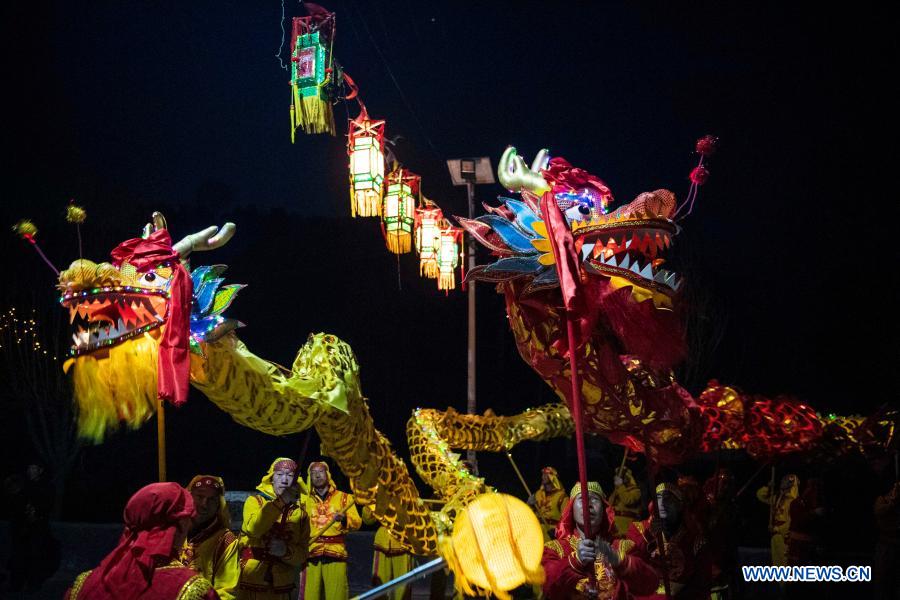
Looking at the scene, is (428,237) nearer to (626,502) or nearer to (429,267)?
(429,267)

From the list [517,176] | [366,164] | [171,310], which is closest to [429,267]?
[366,164]

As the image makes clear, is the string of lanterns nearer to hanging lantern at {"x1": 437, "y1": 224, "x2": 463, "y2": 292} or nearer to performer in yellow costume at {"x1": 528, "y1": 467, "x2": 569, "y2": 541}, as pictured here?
hanging lantern at {"x1": 437, "y1": 224, "x2": 463, "y2": 292}

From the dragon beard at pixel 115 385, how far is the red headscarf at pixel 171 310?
0.34 feet

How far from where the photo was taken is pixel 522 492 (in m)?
14.7

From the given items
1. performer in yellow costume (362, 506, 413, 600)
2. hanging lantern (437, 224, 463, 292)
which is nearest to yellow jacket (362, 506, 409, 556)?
performer in yellow costume (362, 506, 413, 600)

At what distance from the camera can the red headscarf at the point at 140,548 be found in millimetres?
2918

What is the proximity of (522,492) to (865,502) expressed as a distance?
576 cm

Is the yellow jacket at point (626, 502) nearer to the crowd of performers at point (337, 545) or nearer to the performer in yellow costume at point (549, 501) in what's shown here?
the performer in yellow costume at point (549, 501)

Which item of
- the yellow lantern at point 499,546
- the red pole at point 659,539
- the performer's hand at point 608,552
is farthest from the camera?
the red pole at point 659,539

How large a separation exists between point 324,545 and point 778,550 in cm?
576

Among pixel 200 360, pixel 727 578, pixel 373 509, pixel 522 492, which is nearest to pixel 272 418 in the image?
pixel 200 360

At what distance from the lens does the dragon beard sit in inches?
147

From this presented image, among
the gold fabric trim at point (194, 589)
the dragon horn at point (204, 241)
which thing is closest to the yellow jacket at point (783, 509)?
the dragon horn at point (204, 241)

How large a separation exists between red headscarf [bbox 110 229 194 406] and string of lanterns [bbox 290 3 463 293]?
3.24m
